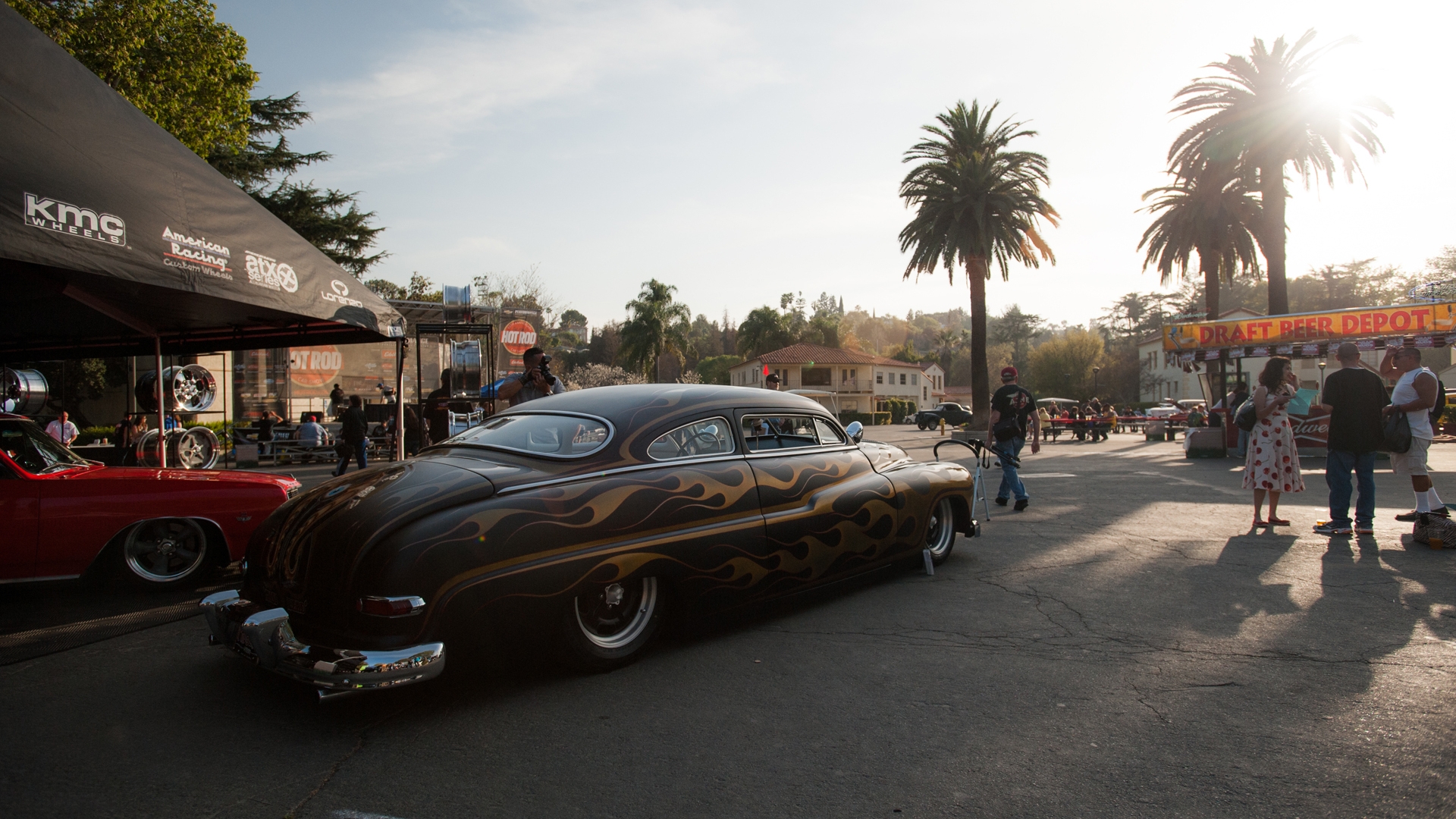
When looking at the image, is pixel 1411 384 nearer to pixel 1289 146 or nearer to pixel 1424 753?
pixel 1424 753

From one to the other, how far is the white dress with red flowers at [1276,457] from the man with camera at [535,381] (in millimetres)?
6759

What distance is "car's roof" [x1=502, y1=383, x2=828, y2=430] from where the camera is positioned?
14.8ft

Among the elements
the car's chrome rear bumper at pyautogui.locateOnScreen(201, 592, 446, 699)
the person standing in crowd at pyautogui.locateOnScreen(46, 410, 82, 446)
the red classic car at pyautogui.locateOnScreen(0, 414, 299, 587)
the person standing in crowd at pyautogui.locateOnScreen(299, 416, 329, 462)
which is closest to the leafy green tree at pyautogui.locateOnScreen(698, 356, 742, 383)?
the person standing in crowd at pyautogui.locateOnScreen(299, 416, 329, 462)

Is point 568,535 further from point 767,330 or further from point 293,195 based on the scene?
point 767,330

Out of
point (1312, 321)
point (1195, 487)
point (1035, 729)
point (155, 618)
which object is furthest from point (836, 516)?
point (1312, 321)

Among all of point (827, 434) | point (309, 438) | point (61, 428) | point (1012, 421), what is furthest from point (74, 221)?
point (309, 438)

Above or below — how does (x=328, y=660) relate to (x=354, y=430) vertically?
below

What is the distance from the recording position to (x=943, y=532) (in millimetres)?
6574

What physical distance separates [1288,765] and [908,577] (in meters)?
3.32

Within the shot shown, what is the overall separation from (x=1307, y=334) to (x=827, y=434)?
65.9ft

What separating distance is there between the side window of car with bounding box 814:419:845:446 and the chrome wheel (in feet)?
5.94

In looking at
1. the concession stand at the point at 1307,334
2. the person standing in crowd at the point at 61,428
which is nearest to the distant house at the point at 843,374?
the concession stand at the point at 1307,334

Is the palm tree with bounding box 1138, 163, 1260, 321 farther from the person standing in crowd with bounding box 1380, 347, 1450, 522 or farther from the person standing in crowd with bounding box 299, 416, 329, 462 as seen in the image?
the person standing in crowd with bounding box 299, 416, 329, 462

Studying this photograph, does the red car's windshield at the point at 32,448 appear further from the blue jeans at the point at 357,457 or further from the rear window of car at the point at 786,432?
the blue jeans at the point at 357,457
